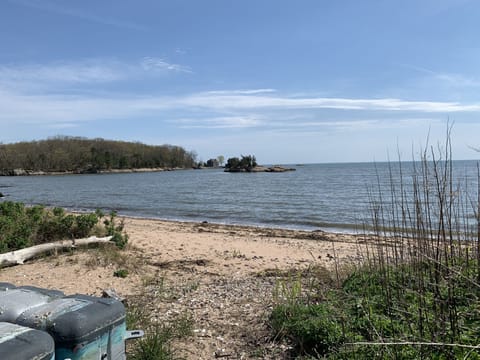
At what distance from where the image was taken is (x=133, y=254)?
8.82 meters

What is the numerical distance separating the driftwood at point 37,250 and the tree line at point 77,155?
380 ft

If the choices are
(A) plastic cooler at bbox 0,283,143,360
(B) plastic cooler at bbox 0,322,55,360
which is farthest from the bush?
(B) plastic cooler at bbox 0,322,55,360

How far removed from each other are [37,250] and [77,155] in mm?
121254

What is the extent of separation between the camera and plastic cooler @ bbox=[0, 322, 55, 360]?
177 centimetres

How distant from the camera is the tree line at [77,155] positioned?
110 metres

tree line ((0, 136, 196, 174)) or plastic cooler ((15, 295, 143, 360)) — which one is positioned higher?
tree line ((0, 136, 196, 174))

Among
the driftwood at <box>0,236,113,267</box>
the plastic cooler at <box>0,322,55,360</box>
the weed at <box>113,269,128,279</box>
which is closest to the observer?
the plastic cooler at <box>0,322,55,360</box>

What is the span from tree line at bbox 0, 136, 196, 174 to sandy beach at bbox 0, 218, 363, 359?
115 m

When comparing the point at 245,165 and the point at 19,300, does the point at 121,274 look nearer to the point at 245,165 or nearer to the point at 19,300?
the point at 19,300

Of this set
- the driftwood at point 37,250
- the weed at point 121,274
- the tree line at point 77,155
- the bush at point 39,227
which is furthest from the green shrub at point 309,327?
the tree line at point 77,155

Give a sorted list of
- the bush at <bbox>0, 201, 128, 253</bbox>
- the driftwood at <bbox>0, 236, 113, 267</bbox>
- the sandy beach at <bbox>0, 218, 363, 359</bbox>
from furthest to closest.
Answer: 1. the bush at <bbox>0, 201, 128, 253</bbox>
2. the driftwood at <bbox>0, 236, 113, 267</bbox>
3. the sandy beach at <bbox>0, 218, 363, 359</bbox>

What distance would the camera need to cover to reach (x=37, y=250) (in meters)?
7.73

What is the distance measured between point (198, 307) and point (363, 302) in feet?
7.51

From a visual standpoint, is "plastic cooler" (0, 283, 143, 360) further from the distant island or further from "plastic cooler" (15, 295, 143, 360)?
the distant island
